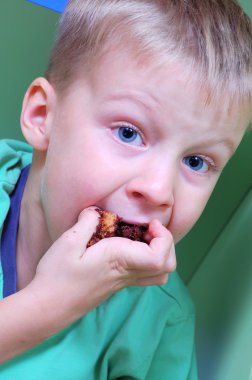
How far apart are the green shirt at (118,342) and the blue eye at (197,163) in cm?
27

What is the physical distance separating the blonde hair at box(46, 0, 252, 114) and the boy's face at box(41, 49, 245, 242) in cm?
2

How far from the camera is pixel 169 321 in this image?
0.92 m

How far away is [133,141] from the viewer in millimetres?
672

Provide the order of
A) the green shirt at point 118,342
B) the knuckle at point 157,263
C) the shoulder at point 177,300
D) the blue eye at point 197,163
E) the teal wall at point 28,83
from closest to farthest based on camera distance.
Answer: the knuckle at point 157,263
the blue eye at point 197,163
the green shirt at point 118,342
the shoulder at point 177,300
the teal wall at point 28,83

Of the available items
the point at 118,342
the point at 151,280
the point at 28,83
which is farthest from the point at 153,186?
the point at 28,83

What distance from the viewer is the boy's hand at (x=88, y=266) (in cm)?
62

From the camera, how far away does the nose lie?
0.63 m

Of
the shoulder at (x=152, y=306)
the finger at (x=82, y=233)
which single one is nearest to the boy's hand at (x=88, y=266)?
the finger at (x=82, y=233)

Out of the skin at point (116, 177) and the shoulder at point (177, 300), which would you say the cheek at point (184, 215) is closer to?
the skin at point (116, 177)

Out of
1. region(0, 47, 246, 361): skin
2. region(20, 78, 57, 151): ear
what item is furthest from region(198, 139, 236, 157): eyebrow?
region(20, 78, 57, 151): ear

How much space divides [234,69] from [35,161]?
12.9 inches

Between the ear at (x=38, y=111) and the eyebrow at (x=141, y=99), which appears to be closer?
the eyebrow at (x=141, y=99)

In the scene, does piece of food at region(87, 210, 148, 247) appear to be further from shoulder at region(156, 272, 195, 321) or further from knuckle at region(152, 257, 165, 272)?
shoulder at region(156, 272, 195, 321)

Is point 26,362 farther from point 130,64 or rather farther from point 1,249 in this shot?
point 130,64
